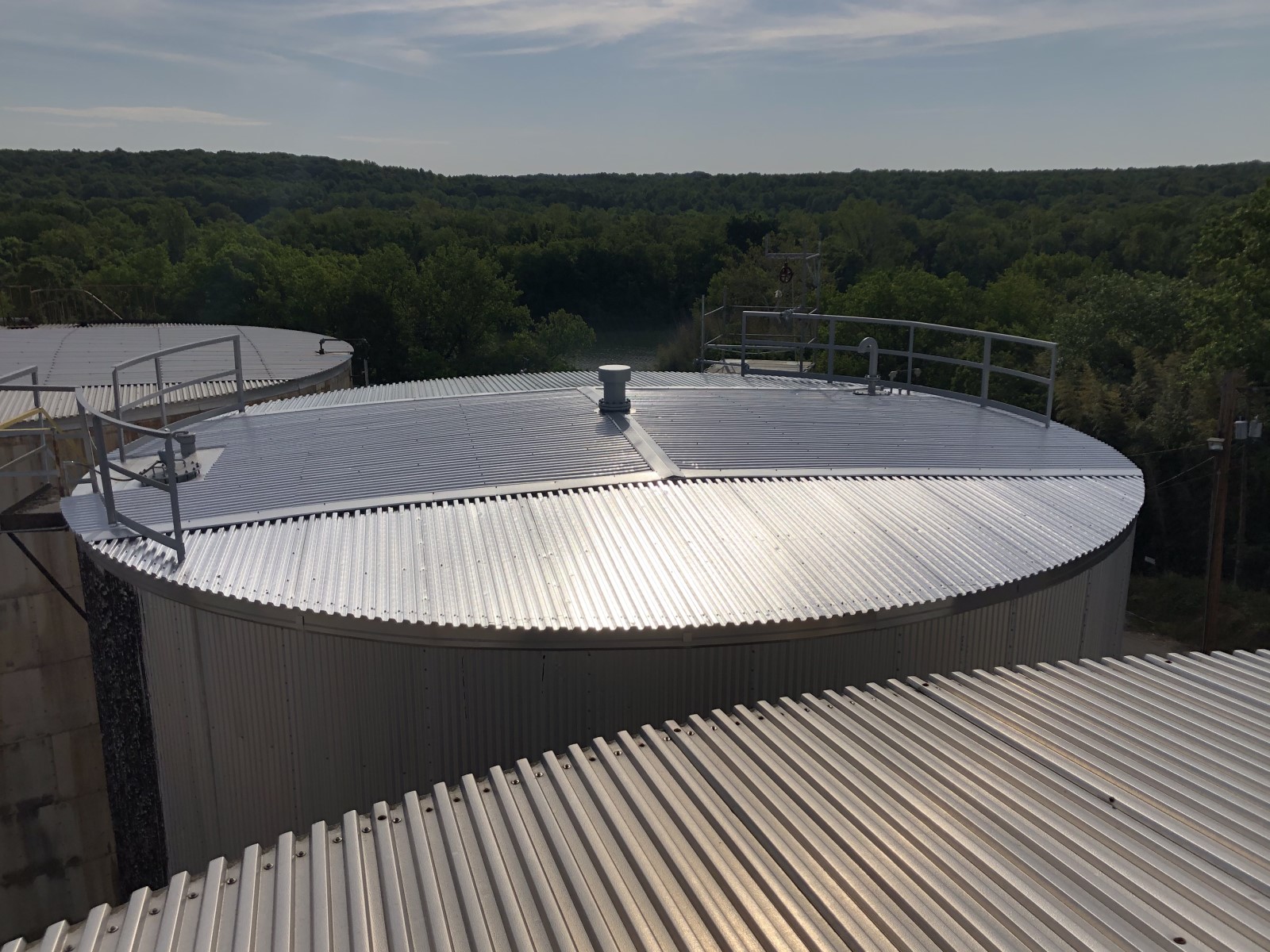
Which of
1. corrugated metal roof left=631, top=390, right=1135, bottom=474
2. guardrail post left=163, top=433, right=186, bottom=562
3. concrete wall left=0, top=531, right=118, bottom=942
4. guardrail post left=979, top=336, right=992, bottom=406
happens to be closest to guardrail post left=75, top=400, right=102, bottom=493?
concrete wall left=0, top=531, right=118, bottom=942

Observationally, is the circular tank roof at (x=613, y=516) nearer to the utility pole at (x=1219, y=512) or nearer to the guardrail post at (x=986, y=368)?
the guardrail post at (x=986, y=368)

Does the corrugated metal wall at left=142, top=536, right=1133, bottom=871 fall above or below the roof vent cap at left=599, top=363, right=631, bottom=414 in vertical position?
below

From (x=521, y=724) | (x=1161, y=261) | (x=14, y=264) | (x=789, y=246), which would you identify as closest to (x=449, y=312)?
(x=789, y=246)

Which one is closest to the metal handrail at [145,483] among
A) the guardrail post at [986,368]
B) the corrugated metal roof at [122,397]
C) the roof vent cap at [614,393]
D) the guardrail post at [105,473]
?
the guardrail post at [105,473]

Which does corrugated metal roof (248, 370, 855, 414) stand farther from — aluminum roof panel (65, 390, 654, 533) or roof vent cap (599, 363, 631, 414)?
roof vent cap (599, 363, 631, 414)

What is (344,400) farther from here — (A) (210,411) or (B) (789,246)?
(B) (789,246)

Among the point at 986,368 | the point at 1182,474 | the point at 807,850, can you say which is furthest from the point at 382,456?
the point at 1182,474
